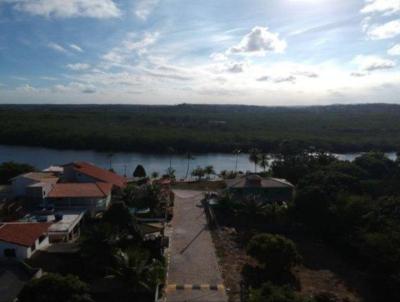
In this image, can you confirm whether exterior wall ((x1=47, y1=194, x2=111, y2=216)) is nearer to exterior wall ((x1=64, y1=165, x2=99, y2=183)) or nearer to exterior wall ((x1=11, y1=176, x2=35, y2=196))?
exterior wall ((x1=11, y1=176, x2=35, y2=196))

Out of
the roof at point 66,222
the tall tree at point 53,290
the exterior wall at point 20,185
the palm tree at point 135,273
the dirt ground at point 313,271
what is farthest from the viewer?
the exterior wall at point 20,185

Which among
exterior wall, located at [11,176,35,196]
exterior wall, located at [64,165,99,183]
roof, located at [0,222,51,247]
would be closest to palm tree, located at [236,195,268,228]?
exterior wall, located at [64,165,99,183]

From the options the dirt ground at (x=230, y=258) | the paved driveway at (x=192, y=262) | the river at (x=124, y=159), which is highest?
the paved driveway at (x=192, y=262)

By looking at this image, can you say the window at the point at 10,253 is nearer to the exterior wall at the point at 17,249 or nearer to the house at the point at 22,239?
the house at the point at 22,239

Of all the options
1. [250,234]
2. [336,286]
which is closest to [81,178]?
[250,234]

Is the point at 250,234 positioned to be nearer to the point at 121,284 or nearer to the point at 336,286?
the point at 336,286

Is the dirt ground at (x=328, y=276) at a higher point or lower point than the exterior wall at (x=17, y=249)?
lower

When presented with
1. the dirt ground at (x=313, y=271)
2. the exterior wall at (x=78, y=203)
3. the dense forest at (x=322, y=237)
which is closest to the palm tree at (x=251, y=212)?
the dense forest at (x=322, y=237)
